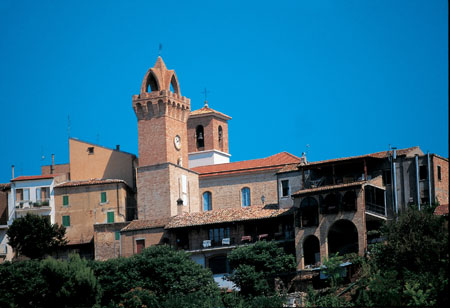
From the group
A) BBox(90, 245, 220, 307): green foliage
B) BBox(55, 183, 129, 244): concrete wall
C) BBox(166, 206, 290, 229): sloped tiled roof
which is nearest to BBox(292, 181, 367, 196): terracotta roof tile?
BBox(166, 206, 290, 229): sloped tiled roof

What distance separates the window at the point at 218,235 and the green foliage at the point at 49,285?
9.71 metres

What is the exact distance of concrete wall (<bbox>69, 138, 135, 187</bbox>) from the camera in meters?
93.4

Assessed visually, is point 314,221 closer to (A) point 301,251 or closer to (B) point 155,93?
(A) point 301,251

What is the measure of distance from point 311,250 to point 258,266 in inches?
169

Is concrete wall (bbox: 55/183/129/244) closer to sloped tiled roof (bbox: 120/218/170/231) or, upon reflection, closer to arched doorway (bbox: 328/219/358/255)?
sloped tiled roof (bbox: 120/218/170/231)

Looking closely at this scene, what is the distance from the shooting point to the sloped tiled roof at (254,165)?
301ft

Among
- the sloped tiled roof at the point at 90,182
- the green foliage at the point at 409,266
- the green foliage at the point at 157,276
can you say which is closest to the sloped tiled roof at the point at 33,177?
the sloped tiled roof at the point at 90,182

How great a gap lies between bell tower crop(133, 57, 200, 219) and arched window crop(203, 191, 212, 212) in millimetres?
1190

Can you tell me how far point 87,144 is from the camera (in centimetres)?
9438

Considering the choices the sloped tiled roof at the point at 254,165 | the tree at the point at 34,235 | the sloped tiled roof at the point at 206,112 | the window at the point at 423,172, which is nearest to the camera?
the window at the point at 423,172

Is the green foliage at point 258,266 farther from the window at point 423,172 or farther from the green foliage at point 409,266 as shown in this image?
the window at point 423,172

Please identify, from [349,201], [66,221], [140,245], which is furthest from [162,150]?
[349,201]

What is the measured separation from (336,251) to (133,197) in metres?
21.6

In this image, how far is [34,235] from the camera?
289ft
